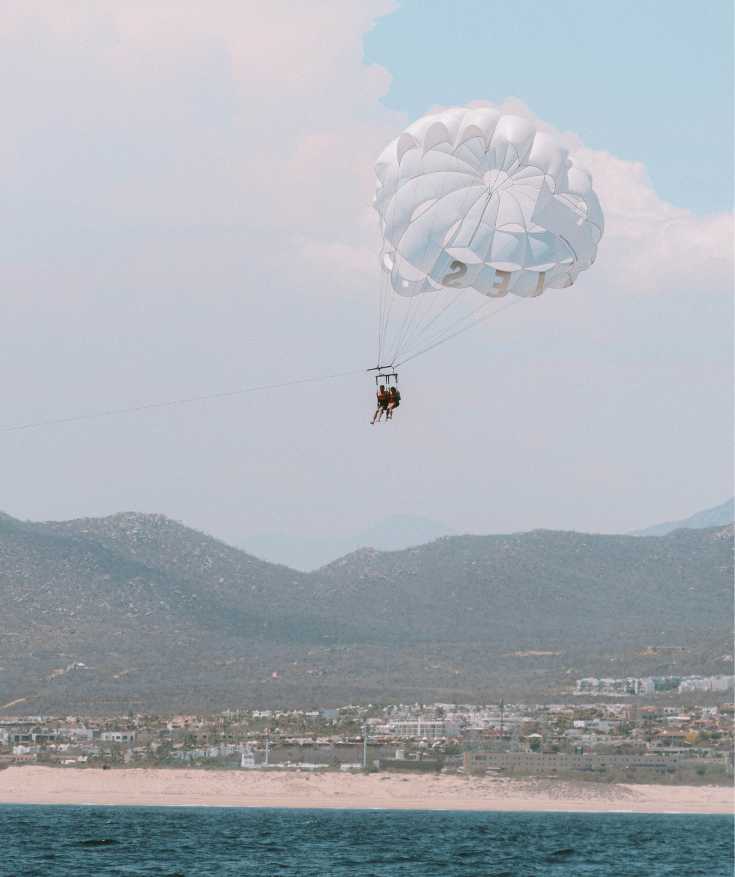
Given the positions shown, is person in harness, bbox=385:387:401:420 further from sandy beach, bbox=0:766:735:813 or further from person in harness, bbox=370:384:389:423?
sandy beach, bbox=0:766:735:813

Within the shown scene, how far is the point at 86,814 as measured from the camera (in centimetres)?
12256

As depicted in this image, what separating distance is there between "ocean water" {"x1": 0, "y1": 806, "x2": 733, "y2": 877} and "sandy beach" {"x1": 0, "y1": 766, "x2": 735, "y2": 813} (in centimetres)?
1201

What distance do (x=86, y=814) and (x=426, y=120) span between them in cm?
7774

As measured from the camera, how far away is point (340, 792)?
144 metres

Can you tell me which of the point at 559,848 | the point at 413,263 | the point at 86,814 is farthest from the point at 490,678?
the point at 413,263

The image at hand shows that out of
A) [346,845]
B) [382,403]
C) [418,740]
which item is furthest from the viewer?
[418,740]

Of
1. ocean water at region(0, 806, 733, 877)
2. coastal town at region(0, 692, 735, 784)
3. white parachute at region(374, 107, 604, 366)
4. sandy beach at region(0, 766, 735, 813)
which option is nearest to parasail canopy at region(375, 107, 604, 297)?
white parachute at region(374, 107, 604, 366)

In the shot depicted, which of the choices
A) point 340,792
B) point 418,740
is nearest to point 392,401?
point 340,792

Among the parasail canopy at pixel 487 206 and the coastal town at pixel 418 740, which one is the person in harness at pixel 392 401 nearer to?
the parasail canopy at pixel 487 206

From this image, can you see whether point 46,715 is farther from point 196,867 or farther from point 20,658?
point 196,867

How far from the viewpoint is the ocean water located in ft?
239

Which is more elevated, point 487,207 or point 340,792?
point 487,207

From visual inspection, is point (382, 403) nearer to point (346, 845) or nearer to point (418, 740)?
point (346, 845)

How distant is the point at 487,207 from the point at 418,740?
108048 mm
